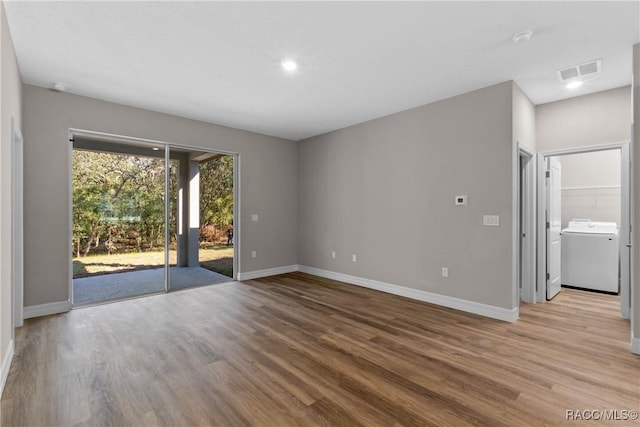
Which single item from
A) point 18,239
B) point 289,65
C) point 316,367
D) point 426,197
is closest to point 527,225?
point 426,197

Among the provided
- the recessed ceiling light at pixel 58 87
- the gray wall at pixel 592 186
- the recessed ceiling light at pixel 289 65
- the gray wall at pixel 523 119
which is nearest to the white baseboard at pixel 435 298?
the gray wall at pixel 523 119

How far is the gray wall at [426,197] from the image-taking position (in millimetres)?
3537

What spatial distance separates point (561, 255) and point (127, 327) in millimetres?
6448

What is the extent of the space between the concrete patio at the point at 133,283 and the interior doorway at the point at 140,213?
0.01 meters

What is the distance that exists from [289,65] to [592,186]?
18.4ft

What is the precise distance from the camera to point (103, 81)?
3451 millimetres

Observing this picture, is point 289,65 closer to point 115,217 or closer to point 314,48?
point 314,48

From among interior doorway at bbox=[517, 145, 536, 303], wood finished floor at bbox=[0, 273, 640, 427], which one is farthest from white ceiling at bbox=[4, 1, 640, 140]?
wood finished floor at bbox=[0, 273, 640, 427]

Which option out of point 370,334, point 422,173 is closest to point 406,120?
point 422,173

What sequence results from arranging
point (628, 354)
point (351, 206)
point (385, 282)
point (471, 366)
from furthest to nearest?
1. point (351, 206)
2. point (385, 282)
3. point (628, 354)
4. point (471, 366)

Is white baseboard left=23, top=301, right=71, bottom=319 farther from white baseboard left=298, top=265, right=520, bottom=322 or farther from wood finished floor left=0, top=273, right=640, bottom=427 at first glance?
white baseboard left=298, top=265, right=520, bottom=322

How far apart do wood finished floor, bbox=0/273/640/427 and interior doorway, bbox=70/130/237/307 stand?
1.00 meters

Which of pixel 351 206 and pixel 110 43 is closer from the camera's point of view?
pixel 110 43

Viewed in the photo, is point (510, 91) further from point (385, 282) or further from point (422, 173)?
point (385, 282)
